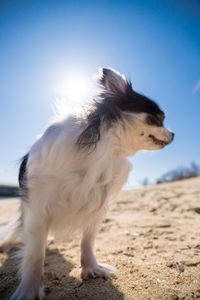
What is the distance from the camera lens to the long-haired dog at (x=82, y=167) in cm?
233

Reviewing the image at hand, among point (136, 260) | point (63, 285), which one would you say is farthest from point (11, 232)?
point (136, 260)

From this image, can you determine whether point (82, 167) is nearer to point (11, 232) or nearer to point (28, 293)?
point (28, 293)

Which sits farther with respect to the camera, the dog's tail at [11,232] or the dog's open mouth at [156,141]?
the dog's tail at [11,232]

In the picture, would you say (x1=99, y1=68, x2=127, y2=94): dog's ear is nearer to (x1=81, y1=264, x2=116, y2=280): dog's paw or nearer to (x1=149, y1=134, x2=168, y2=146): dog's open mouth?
(x1=149, y1=134, x2=168, y2=146): dog's open mouth

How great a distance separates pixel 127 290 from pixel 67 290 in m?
0.46

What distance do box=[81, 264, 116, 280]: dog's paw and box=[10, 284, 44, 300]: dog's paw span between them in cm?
48

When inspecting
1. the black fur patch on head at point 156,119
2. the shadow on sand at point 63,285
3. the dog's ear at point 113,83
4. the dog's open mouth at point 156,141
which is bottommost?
the shadow on sand at point 63,285

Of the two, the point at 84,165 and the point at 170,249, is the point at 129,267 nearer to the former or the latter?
the point at 170,249

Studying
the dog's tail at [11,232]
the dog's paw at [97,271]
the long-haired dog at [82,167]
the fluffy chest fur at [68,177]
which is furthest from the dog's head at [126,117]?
the dog's tail at [11,232]

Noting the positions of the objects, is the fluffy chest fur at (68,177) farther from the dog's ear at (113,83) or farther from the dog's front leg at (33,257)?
the dog's ear at (113,83)

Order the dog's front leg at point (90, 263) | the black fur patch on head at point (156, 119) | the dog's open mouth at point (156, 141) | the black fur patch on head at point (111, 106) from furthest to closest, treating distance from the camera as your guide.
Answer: the dog's open mouth at point (156, 141) < the black fur patch on head at point (156, 119) < the dog's front leg at point (90, 263) < the black fur patch on head at point (111, 106)

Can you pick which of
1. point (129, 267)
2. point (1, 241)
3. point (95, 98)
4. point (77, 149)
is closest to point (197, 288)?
point (129, 267)

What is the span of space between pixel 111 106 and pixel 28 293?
5.52ft

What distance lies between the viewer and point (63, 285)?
2346mm
